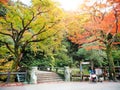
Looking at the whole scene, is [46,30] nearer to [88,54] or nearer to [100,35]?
[100,35]

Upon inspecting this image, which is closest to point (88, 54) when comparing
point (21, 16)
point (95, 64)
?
point (95, 64)

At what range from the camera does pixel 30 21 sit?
15125 millimetres

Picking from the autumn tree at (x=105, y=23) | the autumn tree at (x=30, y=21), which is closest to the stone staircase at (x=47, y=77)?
the autumn tree at (x=30, y=21)

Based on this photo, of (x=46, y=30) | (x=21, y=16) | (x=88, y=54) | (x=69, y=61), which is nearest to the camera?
(x=21, y=16)

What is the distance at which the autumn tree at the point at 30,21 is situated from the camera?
14727 millimetres

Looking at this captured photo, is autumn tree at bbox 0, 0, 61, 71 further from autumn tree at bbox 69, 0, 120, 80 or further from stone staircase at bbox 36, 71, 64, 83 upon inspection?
autumn tree at bbox 69, 0, 120, 80

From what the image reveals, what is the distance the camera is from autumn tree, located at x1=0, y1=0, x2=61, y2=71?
1473cm

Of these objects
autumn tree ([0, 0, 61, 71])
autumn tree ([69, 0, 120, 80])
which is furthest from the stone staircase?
autumn tree ([69, 0, 120, 80])

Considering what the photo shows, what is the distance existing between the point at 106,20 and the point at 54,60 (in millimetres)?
7118

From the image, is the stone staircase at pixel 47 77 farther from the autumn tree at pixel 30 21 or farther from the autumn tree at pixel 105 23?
the autumn tree at pixel 105 23

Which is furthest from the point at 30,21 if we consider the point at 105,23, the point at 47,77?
the point at 105,23

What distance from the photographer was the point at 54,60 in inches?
915

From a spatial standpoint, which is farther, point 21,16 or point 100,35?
point 100,35

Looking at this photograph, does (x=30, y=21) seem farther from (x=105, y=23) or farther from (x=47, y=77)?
(x=105, y=23)
